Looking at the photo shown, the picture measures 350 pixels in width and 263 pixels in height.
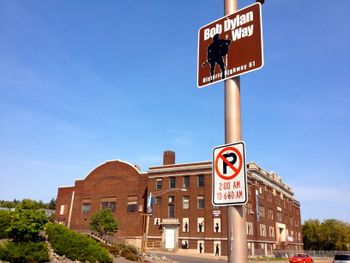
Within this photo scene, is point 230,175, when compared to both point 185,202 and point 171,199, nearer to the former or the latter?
point 185,202

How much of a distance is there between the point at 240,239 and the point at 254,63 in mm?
2245

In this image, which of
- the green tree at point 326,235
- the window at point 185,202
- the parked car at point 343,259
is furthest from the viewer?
the green tree at point 326,235

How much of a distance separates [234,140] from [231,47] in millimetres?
1397

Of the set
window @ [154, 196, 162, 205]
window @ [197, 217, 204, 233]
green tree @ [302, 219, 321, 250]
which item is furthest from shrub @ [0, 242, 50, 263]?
green tree @ [302, 219, 321, 250]

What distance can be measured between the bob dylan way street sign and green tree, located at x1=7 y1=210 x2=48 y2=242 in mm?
24218

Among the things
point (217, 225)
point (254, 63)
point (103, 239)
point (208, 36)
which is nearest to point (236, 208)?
point (254, 63)

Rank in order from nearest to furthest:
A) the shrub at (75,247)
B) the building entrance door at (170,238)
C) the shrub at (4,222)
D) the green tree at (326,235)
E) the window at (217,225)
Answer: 1. the shrub at (4,222)
2. the shrub at (75,247)
3. the window at (217,225)
4. the building entrance door at (170,238)
5. the green tree at (326,235)

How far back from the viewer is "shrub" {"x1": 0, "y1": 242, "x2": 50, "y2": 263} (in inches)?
947

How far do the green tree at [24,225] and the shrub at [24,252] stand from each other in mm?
913

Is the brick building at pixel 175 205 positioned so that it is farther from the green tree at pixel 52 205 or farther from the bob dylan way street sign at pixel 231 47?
the green tree at pixel 52 205

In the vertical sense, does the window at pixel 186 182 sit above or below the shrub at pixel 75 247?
above

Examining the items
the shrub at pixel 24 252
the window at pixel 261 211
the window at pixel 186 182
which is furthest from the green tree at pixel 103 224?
the window at pixel 261 211

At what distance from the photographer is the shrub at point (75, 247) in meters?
28.9

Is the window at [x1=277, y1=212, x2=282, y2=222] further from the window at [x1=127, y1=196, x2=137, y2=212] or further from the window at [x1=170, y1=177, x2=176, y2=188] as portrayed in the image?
the window at [x1=127, y1=196, x2=137, y2=212]
